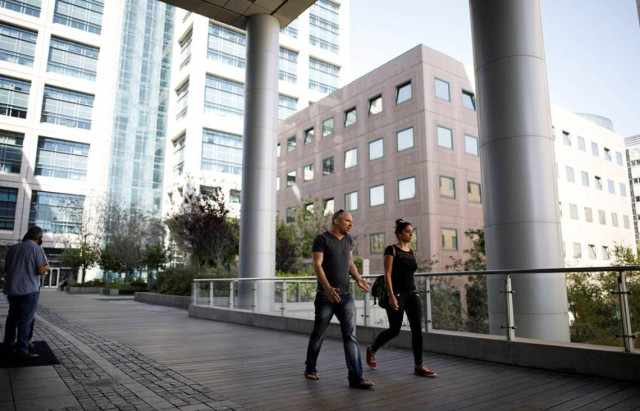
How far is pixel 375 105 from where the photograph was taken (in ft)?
110

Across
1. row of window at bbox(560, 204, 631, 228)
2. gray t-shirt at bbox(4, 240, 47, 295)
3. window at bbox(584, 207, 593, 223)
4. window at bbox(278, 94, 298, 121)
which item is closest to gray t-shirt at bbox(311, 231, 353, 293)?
gray t-shirt at bbox(4, 240, 47, 295)

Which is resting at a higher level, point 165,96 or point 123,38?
point 123,38

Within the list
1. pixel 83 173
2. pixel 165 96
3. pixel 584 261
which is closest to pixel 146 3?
pixel 165 96

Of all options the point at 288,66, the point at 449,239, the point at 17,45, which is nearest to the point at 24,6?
the point at 17,45

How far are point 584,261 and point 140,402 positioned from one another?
41213 mm

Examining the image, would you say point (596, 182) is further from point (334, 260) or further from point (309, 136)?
point (334, 260)

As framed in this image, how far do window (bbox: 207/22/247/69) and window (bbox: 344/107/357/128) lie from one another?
25.0 meters

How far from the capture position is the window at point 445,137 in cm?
2969

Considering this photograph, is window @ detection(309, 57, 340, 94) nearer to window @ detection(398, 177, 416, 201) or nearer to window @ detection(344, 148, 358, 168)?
window @ detection(344, 148, 358, 168)

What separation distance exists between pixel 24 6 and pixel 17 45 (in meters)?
4.56

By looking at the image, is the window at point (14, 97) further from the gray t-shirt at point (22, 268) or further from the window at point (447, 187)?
the gray t-shirt at point (22, 268)

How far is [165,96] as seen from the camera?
258ft

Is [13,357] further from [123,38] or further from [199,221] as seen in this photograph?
[123,38]

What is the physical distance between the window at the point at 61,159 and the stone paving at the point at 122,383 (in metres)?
51.2
